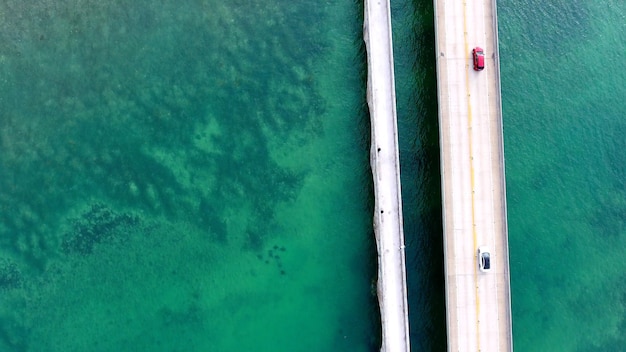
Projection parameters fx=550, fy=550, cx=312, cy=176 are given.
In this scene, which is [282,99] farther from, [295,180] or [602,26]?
[602,26]

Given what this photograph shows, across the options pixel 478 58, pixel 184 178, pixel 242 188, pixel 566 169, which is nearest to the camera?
pixel 478 58

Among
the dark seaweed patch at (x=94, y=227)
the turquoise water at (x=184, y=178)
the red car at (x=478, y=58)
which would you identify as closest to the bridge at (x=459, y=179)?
the red car at (x=478, y=58)

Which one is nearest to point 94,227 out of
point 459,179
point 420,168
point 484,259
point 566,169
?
point 420,168

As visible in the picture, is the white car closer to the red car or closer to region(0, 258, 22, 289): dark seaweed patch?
the red car

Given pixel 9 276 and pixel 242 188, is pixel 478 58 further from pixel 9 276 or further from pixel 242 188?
pixel 9 276

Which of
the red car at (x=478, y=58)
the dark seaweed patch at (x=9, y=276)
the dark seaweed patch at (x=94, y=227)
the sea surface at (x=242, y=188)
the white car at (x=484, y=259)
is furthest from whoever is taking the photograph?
the dark seaweed patch at (x=94, y=227)

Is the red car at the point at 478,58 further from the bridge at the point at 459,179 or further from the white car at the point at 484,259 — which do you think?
the white car at the point at 484,259
